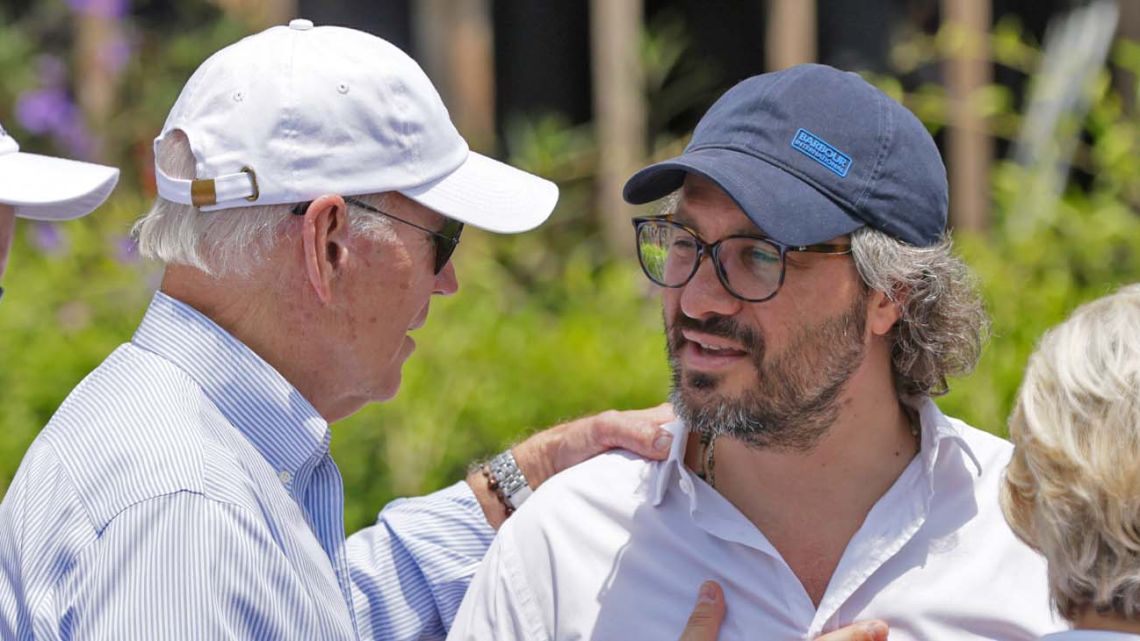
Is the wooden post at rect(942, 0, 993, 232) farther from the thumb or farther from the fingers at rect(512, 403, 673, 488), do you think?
the thumb

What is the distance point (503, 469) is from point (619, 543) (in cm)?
38

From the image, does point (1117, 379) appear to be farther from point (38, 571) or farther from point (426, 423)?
point (426, 423)

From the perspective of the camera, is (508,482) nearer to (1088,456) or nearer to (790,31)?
(1088,456)

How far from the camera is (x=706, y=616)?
2176mm

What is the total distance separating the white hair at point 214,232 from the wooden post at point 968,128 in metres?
3.80

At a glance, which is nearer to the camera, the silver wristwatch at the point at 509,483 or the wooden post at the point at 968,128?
the silver wristwatch at the point at 509,483

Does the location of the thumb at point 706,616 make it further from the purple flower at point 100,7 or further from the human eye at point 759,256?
the purple flower at point 100,7

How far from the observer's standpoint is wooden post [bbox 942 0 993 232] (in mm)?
5477

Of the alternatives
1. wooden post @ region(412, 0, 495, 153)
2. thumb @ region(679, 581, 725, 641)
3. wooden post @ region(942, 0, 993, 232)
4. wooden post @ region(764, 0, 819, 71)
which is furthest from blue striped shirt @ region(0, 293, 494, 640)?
wooden post @ region(412, 0, 495, 153)

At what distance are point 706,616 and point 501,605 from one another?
313mm

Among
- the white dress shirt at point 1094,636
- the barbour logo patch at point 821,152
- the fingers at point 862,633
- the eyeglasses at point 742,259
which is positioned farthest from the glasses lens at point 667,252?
the white dress shirt at point 1094,636

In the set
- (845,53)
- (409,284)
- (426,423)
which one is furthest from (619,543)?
(845,53)

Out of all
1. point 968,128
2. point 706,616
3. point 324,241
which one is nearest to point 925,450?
point 706,616

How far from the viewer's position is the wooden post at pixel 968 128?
548 cm
